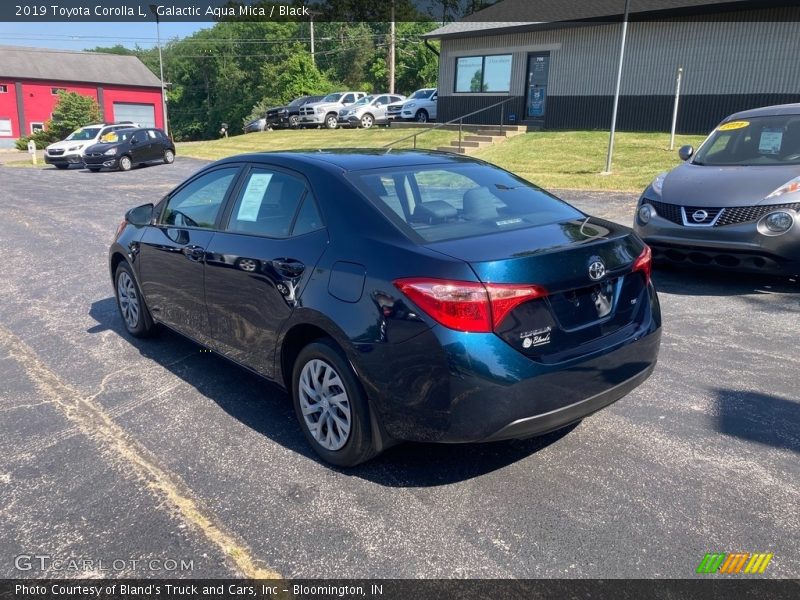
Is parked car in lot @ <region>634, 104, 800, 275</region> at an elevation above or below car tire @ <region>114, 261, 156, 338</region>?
above

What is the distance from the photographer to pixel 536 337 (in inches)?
120

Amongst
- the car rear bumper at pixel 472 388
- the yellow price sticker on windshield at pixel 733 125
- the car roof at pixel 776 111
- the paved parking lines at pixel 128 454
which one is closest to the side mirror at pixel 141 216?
the paved parking lines at pixel 128 454

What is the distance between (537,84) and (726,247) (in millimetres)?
18961

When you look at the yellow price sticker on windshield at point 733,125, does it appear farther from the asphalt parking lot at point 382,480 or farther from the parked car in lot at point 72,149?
the parked car in lot at point 72,149

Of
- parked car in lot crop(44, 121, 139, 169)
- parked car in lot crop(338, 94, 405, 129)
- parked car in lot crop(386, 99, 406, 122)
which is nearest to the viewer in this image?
parked car in lot crop(44, 121, 139, 169)

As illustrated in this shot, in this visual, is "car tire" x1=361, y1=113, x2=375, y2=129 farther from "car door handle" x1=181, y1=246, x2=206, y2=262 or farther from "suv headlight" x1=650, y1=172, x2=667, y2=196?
"car door handle" x1=181, y1=246, x2=206, y2=262

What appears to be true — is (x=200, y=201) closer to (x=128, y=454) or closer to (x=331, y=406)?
(x=128, y=454)

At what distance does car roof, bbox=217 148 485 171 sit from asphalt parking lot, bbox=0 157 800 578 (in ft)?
5.21

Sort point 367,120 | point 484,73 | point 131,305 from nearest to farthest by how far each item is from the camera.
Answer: point 131,305 < point 484,73 < point 367,120

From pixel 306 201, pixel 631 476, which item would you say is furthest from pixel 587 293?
pixel 306 201

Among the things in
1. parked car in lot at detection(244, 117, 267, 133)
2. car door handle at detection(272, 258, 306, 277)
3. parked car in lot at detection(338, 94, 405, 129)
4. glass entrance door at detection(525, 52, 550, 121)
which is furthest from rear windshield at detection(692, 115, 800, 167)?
parked car in lot at detection(244, 117, 267, 133)

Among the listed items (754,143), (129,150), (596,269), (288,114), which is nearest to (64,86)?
(288,114)

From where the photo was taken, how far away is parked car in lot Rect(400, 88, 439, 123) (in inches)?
1142

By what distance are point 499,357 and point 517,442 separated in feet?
3.50
